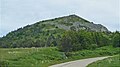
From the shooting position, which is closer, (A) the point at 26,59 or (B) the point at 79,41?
(A) the point at 26,59

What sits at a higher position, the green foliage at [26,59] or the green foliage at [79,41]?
the green foliage at [79,41]

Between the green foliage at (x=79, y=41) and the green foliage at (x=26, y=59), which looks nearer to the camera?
the green foliage at (x=26, y=59)

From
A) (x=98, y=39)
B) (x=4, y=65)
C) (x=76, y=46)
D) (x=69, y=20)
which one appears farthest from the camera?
(x=69, y=20)

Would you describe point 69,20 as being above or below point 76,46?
above

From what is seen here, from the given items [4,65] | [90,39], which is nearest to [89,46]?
[90,39]

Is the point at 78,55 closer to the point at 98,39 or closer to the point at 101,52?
the point at 101,52

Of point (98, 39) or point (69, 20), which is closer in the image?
point (98, 39)

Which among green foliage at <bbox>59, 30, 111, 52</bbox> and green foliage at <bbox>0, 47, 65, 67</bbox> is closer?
green foliage at <bbox>0, 47, 65, 67</bbox>

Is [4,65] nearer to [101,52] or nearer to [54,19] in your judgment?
[101,52]

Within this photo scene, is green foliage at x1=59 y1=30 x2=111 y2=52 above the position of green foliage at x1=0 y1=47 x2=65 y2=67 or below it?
above

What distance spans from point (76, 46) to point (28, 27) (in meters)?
105

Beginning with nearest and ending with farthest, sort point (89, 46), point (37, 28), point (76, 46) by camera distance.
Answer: point (76, 46) < point (89, 46) < point (37, 28)

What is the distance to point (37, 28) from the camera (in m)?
161

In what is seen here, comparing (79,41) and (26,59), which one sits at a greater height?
(79,41)
